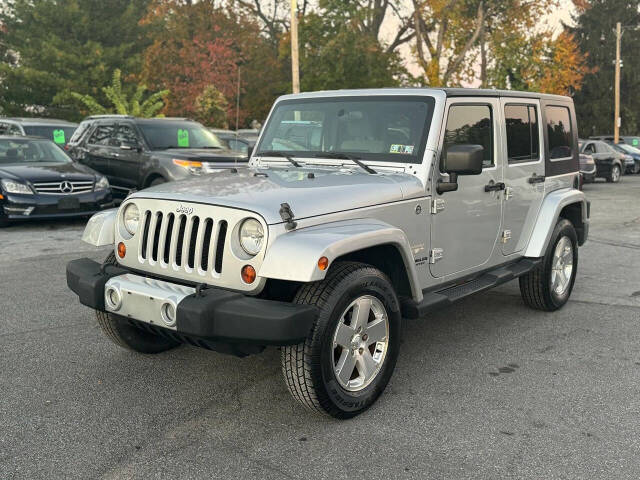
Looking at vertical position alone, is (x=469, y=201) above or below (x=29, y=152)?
below

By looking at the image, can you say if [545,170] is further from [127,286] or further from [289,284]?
[127,286]

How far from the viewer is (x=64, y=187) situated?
10.9 meters

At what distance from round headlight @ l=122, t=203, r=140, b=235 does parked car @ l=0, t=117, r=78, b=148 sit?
38.1 ft

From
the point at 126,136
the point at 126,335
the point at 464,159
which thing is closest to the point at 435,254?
the point at 464,159

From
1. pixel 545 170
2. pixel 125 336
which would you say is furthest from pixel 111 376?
pixel 545 170

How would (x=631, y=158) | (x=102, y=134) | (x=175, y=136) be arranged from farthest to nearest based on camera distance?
→ (x=631, y=158)
(x=102, y=134)
(x=175, y=136)

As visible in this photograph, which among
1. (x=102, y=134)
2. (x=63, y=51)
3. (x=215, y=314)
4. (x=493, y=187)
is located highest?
(x=63, y=51)

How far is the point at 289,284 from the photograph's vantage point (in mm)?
3801

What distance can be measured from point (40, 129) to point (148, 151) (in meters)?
4.77

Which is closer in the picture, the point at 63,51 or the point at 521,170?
the point at 521,170

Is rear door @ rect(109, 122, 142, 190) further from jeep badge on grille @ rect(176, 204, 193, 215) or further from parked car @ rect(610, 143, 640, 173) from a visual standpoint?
parked car @ rect(610, 143, 640, 173)

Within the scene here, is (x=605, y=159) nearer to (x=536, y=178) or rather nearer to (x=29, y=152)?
(x=29, y=152)

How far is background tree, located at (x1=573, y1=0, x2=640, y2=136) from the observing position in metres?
51.2

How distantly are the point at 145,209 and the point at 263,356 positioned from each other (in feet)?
4.55
